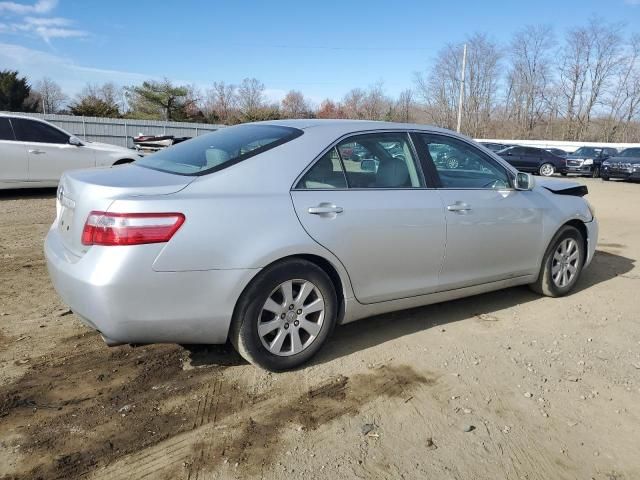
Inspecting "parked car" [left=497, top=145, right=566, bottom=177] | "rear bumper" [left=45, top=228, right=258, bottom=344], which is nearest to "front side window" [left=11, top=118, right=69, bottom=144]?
"rear bumper" [left=45, top=228, right=258, bottom=344]

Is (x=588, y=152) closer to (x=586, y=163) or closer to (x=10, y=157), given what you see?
(x=586, y=163)

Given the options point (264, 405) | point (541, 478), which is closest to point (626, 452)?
point (541, 478)

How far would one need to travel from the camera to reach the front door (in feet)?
12.9

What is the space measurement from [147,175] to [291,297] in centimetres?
115

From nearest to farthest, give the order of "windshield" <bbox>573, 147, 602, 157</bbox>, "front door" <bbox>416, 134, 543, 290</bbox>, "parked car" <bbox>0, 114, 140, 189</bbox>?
→ "front door" <bbox>416, 134, 543, 290</bbox>, "parked car" <bbox>0, 114, 140, 189</bbox>, "windshield" <bbox>573, 147, 602, 157</bbox>

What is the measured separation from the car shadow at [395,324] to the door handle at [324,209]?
1.00 meters

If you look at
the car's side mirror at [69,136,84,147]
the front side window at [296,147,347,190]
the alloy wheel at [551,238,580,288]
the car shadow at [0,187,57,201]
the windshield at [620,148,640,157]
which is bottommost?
the car shadow at [0,187,57,201]

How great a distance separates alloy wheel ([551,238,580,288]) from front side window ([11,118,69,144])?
9258 millimetres

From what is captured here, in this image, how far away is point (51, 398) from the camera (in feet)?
→ 9.68

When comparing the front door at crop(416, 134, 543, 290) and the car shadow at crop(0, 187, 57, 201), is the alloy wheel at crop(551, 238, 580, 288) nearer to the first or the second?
the front door at crop(416, 134, 543, 290)

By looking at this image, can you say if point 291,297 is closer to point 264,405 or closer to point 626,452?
point 264,405

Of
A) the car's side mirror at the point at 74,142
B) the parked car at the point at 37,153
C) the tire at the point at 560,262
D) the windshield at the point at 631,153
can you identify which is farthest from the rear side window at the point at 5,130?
the windshield at the point at 631,153

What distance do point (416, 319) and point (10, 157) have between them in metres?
8.64

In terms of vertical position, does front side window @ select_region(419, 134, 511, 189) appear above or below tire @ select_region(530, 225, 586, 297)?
above
